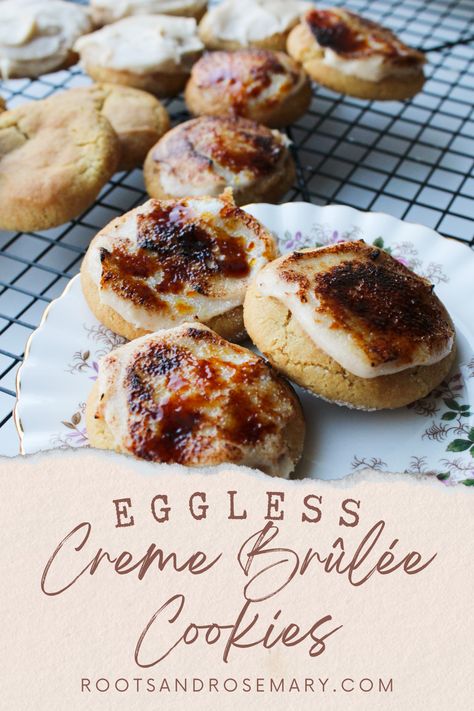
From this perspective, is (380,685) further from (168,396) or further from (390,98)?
(390,98)

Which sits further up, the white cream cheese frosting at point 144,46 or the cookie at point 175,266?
the white cream cheese frosting at point 144,46

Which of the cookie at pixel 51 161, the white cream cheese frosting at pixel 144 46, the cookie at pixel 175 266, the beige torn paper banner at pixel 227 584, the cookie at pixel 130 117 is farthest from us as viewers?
the white cream cheese frosting at pixel 144 46

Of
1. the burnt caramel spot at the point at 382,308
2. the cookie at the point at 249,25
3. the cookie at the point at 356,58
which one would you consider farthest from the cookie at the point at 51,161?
the burnt caramel spot at the point at 382,308

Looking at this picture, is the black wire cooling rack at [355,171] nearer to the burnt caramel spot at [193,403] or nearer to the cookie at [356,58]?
the cookie at [356,58]

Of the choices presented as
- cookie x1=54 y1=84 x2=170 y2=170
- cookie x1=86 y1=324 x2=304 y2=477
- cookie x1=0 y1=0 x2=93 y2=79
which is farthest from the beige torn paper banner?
cookie x1=0 y1=0 x2=93 y2=79

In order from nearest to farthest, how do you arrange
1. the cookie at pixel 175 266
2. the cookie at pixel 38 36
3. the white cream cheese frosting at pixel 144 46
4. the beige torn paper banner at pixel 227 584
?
the beige torn paper banner at pixel 227 584, the cookie at pixel 175 266, the white cream cheese frosting at pixel 144 46, the cookie at pixel 38 36

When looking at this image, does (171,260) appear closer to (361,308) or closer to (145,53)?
(361,308)

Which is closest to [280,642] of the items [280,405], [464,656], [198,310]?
[464,656]
